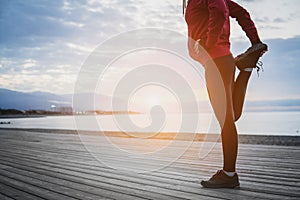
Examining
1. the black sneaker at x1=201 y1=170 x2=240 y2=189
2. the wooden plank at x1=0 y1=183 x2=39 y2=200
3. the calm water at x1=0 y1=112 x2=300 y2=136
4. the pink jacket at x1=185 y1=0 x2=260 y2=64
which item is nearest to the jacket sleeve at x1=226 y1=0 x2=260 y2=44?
the pink jacket at x1=185 y1=0 x2=260 y2=64

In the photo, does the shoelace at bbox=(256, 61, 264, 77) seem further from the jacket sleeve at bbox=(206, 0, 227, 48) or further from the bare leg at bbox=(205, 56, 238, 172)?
the jacket sleeve at bbox=(206, 0, 227, 48)

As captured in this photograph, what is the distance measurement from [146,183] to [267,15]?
43.8ft

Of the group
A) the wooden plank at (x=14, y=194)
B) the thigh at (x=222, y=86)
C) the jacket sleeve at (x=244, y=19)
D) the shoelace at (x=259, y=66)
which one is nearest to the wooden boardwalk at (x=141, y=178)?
the wooden plank at (x=14, y=194)

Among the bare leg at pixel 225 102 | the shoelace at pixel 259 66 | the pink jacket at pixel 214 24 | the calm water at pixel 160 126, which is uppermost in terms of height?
the pink jacket at pixel 214 24

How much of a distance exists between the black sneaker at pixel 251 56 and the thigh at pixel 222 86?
6 cm

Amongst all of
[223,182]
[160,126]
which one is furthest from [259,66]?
[160,126]

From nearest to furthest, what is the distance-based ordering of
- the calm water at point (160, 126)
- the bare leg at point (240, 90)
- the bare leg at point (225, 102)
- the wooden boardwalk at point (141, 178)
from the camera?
the wooden boardwalk at point (141, 178) → the bare leg at point (225, 102) → the bare leg at point (240, 90) → the calm water at point (160, 126)

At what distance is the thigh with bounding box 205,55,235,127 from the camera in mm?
2354

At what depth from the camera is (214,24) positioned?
227cm

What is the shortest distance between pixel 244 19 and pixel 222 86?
53 cm

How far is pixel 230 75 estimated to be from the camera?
2.38m

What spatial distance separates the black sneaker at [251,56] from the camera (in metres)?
2.36

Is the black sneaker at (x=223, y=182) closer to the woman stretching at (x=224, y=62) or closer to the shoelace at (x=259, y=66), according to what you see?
the woman stretching at (x=224, y=62)

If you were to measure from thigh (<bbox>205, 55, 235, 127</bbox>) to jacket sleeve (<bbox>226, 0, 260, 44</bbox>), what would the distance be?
222mm
